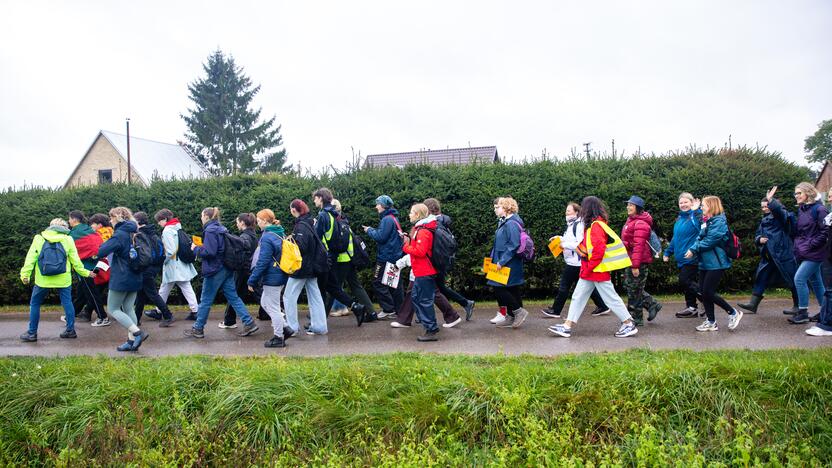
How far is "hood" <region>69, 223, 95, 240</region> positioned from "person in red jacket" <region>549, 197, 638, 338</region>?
7.95m

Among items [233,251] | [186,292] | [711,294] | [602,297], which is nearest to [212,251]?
[233,251]

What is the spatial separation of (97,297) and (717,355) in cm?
915

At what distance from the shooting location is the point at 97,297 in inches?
390

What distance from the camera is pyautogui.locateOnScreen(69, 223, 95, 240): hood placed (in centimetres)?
1026

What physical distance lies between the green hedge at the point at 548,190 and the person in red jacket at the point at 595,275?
360 centimetres

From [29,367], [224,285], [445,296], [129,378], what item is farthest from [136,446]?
[445,296]

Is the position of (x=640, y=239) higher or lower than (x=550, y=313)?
higher

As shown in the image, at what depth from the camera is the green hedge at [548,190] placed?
11.3 metres

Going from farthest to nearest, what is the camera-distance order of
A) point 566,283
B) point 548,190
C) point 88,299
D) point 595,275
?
point 548,190
point 88,299
point 566,283
point 595,275

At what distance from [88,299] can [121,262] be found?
2.45m

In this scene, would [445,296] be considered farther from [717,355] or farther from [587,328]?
[717,355]

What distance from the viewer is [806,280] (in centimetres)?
Answer: 807

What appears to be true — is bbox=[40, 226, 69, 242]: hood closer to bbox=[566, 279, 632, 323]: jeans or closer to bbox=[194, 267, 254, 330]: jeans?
bbox=[194, 267, 254, 330]: jeans

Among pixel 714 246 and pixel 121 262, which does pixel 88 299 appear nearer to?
pixel 121 262
